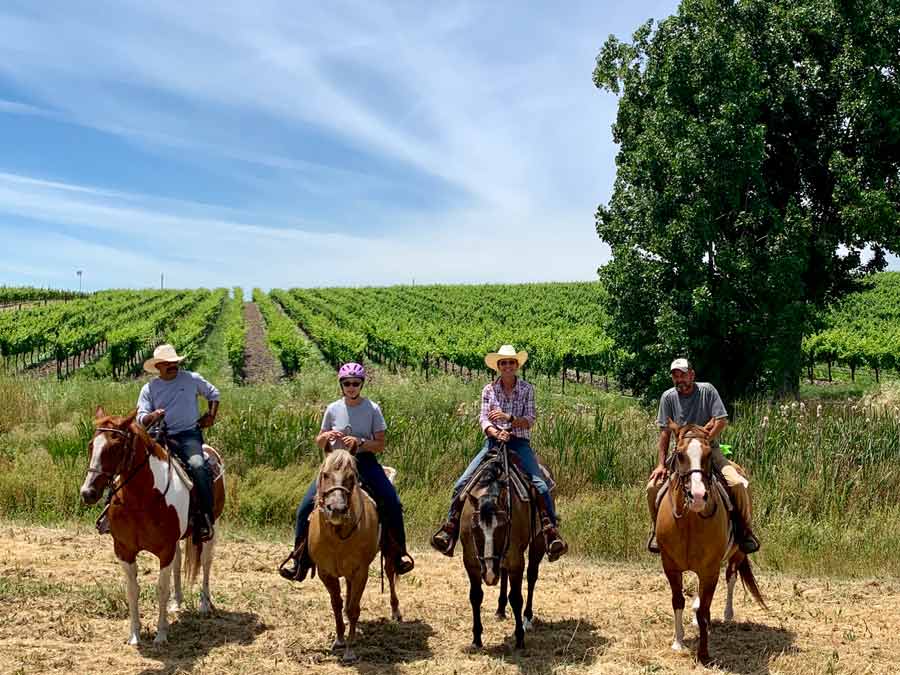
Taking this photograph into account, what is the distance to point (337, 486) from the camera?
6.21 metres

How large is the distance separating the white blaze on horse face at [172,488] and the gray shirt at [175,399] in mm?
563

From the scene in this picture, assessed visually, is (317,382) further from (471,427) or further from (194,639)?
(194,639)

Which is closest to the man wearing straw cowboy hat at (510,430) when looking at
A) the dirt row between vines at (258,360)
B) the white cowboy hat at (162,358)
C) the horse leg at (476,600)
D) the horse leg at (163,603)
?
the horse leg at (476,600)

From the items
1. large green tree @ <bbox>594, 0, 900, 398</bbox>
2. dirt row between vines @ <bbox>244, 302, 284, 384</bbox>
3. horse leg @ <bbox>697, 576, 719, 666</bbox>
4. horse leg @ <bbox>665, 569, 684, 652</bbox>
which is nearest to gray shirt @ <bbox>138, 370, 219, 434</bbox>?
horse leg @ <bbox>665, 569, 684, 652</bbox>

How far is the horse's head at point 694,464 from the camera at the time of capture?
6023 millimetres

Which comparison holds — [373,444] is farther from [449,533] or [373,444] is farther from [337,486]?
[449,533]

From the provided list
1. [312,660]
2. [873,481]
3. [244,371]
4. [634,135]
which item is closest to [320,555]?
[312,660]

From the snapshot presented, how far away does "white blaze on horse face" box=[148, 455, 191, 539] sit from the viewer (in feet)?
22.6

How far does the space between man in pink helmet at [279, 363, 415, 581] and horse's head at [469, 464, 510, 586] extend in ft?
2.79

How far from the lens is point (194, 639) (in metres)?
7.13

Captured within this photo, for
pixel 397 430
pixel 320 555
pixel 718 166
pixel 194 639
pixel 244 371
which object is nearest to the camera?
pixel 320 555

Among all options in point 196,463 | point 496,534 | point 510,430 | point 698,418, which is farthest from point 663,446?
point 196,463

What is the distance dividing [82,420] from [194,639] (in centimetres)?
846

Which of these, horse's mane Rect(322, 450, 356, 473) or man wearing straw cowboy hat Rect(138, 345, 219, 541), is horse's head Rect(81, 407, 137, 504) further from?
horse's mane Rect(322, 450, 356, 473)
